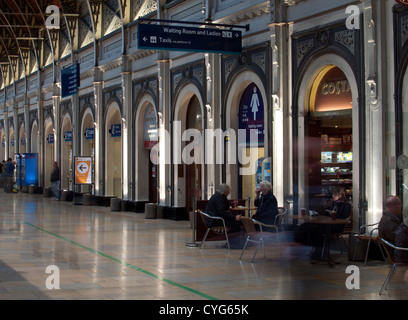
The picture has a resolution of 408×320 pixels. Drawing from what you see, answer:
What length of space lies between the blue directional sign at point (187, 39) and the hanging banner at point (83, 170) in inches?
499

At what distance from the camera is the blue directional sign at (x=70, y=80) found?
23.6 meters

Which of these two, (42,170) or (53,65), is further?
(42,170)

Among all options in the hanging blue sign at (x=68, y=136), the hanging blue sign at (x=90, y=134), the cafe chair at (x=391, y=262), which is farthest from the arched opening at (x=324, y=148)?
the hanging blue sign at (x=68, y=136)

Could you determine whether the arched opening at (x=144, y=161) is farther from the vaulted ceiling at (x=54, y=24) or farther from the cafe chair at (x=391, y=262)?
the cafe chair at (x=391, y=262)

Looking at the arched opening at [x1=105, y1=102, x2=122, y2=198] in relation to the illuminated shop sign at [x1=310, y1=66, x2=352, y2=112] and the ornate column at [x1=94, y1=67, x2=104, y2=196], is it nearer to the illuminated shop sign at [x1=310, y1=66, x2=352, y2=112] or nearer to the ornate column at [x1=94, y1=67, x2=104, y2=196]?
the ornate column at [x1=94, y1=67, x2=104, y2=196]

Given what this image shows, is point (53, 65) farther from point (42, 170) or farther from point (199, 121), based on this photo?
point (199, 121)

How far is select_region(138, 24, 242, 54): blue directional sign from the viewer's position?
14.9m

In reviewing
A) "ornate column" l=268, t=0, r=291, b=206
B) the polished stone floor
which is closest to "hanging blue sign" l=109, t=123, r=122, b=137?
the polished stone floor

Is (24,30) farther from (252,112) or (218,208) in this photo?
(218,208)

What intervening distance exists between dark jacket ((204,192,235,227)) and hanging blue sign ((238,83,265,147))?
4.03 metres

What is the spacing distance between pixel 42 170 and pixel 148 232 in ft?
74.0

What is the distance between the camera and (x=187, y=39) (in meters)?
15.4

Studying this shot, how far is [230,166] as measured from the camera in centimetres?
1803

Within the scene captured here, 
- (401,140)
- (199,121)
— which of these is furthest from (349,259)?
(199,121)
